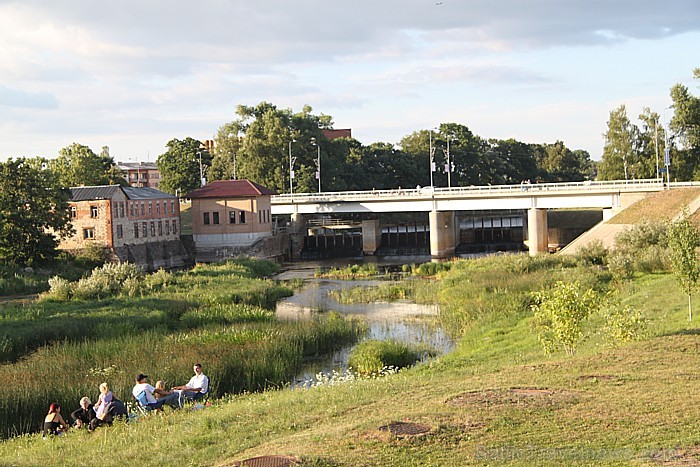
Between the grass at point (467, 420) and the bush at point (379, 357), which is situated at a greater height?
the grass at point (467, 420)

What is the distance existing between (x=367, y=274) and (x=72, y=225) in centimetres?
2498

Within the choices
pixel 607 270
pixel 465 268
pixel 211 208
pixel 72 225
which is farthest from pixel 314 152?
pixel 607 270

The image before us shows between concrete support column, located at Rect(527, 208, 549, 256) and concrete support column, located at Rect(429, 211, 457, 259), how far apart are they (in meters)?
9.02

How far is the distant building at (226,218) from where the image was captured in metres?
82.1

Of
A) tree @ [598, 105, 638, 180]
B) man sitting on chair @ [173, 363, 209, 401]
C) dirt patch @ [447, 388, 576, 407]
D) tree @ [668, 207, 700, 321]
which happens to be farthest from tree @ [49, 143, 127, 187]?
dirt patch @ [447, 388, 576, 407]

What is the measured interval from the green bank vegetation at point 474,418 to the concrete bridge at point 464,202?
4989 centimetres

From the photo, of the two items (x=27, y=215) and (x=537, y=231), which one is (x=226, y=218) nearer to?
(x=27, y=215)

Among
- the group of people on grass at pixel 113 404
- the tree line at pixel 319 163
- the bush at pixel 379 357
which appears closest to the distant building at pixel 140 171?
the tree line at pixel 319 163

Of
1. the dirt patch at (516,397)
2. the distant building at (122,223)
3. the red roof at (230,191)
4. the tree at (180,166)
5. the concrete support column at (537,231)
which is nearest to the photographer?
the dirt patch at (516,397)

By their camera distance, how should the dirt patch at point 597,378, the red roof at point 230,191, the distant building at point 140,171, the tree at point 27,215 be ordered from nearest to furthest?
the dirt patch at point 597,378
the tree at point 27,215
the red roof at point 230,191
the distant building at point 140,171

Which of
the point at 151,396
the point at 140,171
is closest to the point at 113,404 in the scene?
the point at 151,396

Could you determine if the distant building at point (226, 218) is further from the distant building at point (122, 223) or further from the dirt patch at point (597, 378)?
the dirt patch at point (597, 378)

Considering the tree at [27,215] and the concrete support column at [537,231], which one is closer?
the tree at [27,215]

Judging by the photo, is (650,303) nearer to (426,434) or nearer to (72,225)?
(426,434)
